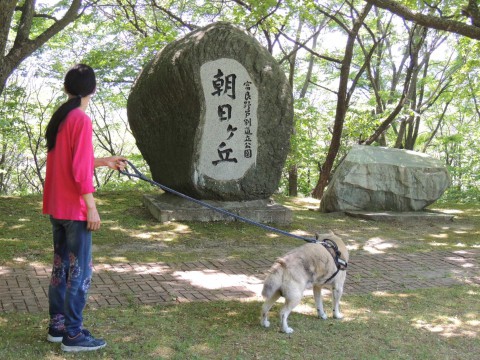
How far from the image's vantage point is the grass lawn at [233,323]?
408cm

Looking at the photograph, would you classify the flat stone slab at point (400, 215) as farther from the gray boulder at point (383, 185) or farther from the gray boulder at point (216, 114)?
the gray boulder at point (216, 114)

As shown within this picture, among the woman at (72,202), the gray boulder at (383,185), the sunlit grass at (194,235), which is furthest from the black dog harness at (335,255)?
the gray boulder at (383,185)

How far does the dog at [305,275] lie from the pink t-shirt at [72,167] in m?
1.71

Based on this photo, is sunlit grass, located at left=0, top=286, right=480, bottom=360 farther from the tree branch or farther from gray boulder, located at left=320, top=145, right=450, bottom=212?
gray boulder, located at left=320, top=145, right=450, bottom=212

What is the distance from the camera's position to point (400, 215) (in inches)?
432

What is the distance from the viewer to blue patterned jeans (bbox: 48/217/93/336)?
375 cm

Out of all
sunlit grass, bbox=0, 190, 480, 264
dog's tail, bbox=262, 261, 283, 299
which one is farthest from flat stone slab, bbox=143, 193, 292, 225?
dog's tail, bbox=262, 261, 283, 299

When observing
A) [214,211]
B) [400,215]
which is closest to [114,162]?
[214,211]

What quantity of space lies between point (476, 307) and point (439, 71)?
15903mm

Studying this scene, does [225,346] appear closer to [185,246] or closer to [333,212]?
[185,246]

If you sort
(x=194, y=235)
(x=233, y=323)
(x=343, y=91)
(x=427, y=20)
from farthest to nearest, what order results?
(x=343, y=91), (x=427, y=20), (x=194, y=235), (x=233, y=323)

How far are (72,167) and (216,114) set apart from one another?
583 centimetres

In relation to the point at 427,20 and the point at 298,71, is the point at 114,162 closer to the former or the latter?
the point at 427,20

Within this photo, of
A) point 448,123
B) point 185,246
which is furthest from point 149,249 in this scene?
point 448,123
